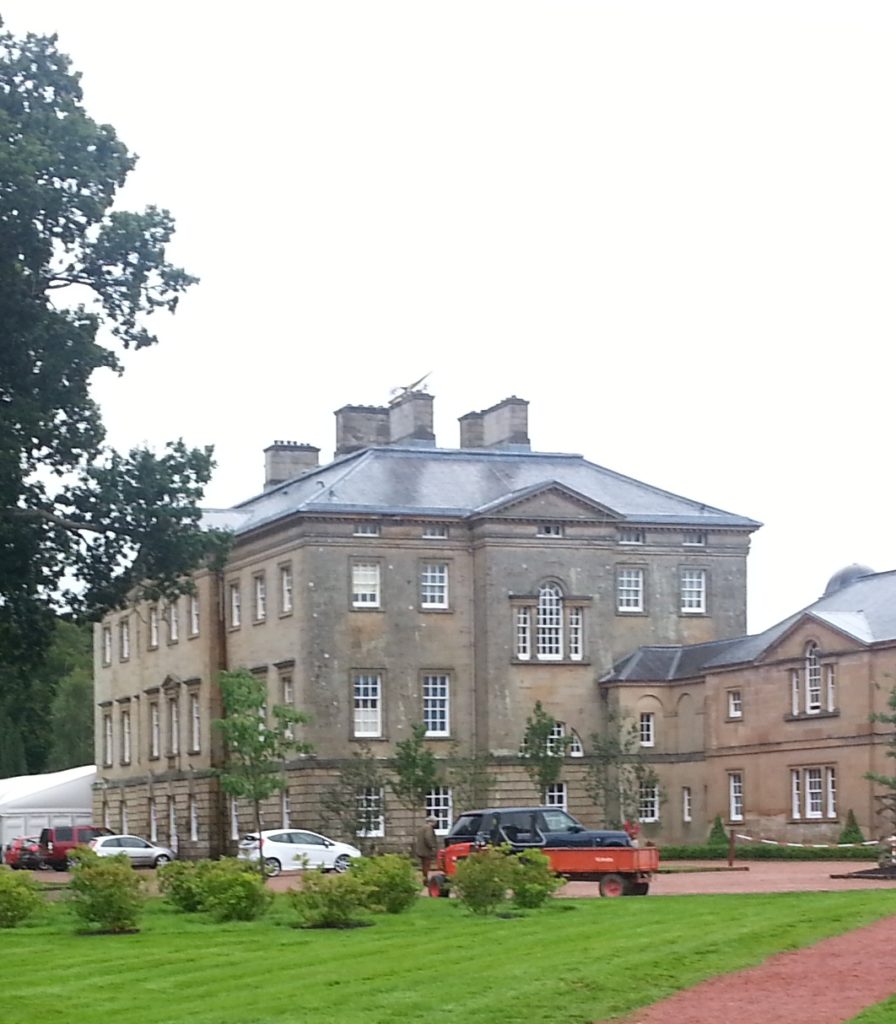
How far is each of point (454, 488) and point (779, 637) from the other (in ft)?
45.4

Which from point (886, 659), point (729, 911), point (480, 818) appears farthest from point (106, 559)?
point (886, 659)

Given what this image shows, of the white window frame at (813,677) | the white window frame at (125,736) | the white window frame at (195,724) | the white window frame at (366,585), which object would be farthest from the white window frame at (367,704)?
the white window frame at (125,736)

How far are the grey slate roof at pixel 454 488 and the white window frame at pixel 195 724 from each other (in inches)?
264

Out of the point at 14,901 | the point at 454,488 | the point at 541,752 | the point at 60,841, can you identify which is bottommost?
the point at 60,841

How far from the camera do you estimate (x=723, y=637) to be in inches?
3019

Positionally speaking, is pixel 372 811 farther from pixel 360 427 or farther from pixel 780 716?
pixel 360 427

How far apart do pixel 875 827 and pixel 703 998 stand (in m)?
41.2

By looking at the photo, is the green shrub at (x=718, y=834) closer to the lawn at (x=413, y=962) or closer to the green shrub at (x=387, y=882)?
the lawn at (x=413, y=962)

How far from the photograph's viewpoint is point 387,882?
32.8 meters

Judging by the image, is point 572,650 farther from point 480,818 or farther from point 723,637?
point 480,818

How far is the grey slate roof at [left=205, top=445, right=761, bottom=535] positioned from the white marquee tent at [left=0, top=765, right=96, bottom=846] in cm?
1669

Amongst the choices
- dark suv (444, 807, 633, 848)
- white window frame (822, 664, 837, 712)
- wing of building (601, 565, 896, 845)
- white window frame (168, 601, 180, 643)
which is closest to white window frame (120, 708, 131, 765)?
white window frame (168, 601, 180, 643)

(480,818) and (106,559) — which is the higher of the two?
(106,559)

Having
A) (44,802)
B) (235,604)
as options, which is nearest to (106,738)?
(44,802)
